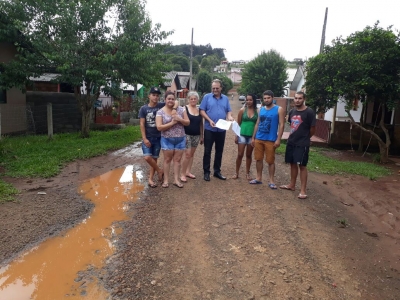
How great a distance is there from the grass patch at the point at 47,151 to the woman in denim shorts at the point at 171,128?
268 centimetres

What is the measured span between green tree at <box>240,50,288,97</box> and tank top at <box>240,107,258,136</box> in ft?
110

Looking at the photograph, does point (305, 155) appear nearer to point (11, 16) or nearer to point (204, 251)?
point (204, 251)

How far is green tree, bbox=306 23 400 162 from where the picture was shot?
9.42 metres

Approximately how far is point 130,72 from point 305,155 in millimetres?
7535

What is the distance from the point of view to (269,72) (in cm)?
3775

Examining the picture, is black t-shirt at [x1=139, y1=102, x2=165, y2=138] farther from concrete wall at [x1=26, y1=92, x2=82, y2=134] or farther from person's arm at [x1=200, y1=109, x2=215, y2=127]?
concrete wall at [x1=26, y1=92, x2=82, y2=134]

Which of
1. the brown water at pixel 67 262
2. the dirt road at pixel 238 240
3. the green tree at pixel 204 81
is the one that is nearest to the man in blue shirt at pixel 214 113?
the dirt road at pixel 238 240

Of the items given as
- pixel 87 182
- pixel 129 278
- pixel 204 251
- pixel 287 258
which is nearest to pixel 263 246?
pixel 287 258

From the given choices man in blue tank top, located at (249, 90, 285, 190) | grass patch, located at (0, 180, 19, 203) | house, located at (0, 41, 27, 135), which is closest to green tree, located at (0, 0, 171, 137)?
house, located at (0, 41, 27, 135)

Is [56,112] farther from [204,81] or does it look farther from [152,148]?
[204,81]

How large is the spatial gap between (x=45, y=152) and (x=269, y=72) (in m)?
33.0

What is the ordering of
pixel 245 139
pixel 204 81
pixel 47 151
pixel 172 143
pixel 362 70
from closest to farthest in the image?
pixel 172 143
pixel 245 139
pixel 47 151
pixel 362 70
pixel 204 81

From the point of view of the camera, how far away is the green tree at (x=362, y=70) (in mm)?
9422

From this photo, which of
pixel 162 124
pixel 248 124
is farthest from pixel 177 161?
pixel 248 124
